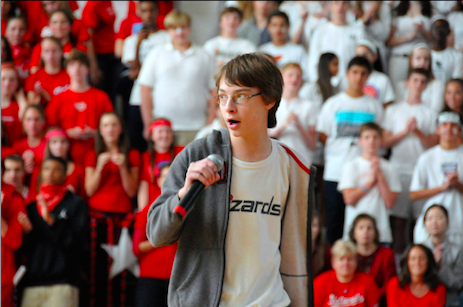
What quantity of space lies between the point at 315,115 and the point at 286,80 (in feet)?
1.59

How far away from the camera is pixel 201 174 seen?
218cm

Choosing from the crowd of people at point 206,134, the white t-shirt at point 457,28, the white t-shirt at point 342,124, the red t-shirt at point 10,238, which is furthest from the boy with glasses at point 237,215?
the white t-shirt at point 457,28

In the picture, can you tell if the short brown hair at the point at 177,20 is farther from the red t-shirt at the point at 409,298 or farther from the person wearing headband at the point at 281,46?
the red t-shirt at the point at 409,298

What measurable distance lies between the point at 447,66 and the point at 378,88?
1.31m

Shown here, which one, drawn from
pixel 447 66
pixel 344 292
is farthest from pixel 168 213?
pixel 447 66

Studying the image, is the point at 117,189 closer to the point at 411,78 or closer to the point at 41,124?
the point at 41,124

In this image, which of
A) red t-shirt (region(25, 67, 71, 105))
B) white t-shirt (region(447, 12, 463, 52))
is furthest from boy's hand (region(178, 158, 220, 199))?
white t-shirt (region(447, 12, 463, 52))

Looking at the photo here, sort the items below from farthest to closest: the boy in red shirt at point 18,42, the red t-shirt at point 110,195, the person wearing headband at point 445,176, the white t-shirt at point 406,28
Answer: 1. the white t-shirt at point 406,28
2. the boy in red shirt at point 18,42
3. the person wearing headband at point 445,176
4. the red t-shirt at point 110,195

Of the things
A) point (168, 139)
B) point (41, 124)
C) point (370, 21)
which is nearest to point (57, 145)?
point (41, 124)

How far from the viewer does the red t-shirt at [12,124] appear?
6641mm

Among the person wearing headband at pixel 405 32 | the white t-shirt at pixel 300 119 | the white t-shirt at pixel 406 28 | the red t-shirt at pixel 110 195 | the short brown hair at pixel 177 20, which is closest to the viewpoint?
the red t-shirt at pixel 110 195

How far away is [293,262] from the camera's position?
2.59m

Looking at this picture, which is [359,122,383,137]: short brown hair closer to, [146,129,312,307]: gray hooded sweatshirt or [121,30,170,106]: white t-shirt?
[121,30,170,106]: white t-shirt

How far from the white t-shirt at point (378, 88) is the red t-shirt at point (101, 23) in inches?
124
